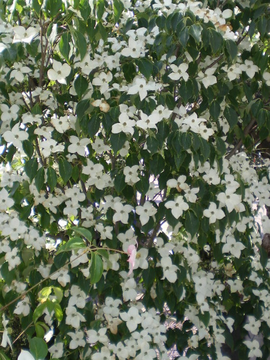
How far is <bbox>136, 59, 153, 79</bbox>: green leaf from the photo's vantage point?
1.47 meters

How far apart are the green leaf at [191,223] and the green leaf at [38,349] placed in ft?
2.69

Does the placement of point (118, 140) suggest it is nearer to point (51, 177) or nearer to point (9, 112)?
point (51, 177)

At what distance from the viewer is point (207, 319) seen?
1742 mm

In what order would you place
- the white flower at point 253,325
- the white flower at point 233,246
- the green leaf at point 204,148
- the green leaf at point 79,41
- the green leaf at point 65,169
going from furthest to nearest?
1. the white flower at point 253,325
2. the white flower at point 233,246
3. the green leaf at point 65,169
4. the green leaf at point 204,148
5. the green leaf at point 79,41

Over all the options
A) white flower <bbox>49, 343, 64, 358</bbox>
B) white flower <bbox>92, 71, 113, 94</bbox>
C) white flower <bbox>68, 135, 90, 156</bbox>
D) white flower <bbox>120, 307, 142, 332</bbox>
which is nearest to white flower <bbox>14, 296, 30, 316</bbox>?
white flower <bbox>49, 343, 64, 358</bbox>

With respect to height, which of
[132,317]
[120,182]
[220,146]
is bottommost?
[132,317]

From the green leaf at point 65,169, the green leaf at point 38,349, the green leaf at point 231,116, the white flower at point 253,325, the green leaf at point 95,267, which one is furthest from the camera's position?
the white flower at point 253,325

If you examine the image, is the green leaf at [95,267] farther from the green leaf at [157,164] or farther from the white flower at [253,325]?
the white flower at [253,325]

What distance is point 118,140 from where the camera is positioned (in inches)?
58.0

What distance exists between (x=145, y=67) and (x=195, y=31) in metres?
0.21

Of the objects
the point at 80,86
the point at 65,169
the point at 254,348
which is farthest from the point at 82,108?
the point at 254,348

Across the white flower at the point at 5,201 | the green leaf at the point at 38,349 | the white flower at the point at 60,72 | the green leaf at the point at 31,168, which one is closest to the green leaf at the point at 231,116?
the white flower at the point at 60,72

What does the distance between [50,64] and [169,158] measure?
55 centimetres

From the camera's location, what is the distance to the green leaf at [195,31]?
132cm
